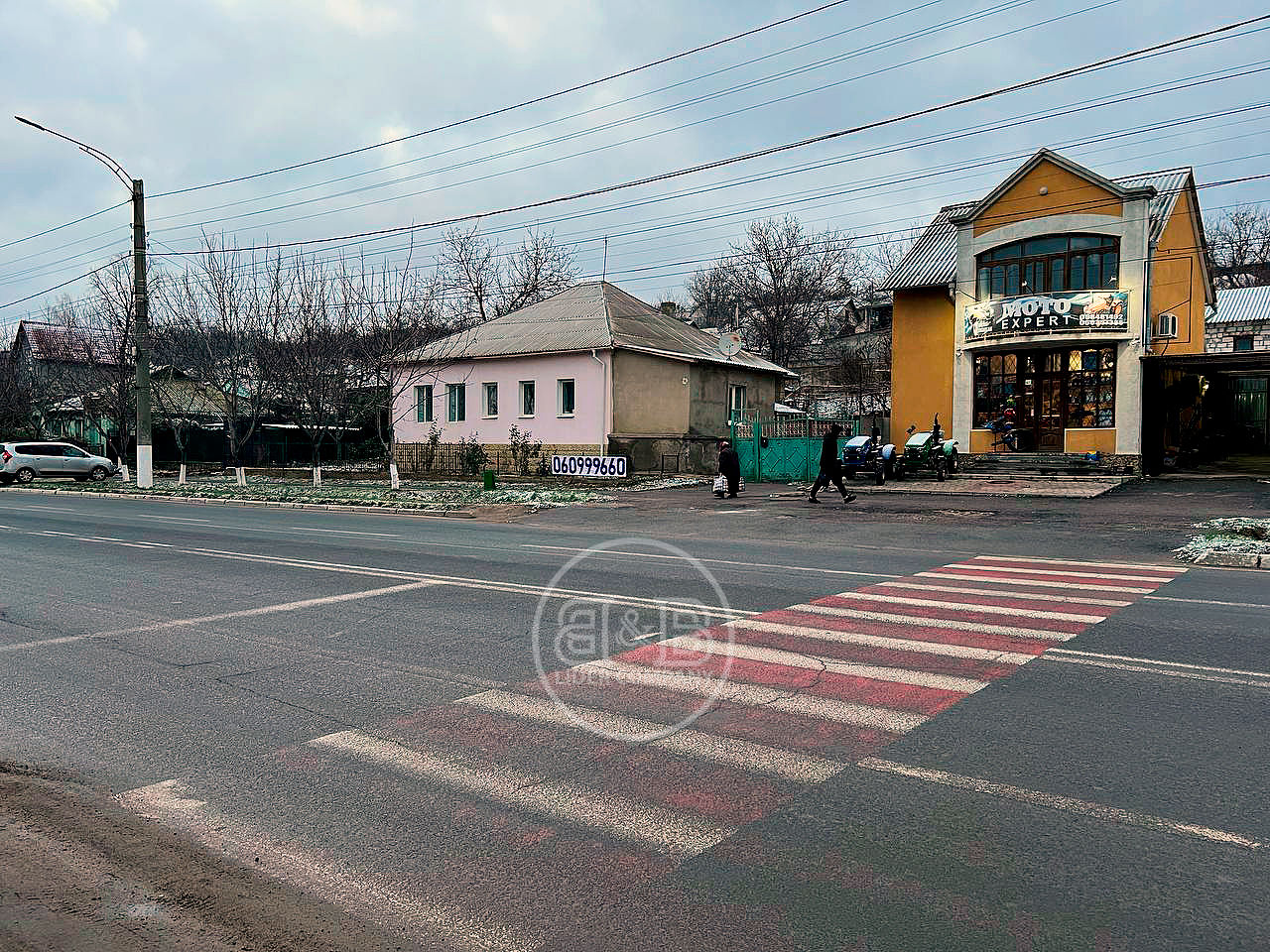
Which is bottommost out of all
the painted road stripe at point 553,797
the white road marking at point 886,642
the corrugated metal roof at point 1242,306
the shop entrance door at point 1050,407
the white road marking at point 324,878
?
the white road marking at point 324,878

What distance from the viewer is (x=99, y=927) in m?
3.34

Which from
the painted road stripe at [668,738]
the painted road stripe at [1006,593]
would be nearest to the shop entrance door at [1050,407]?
the painted road stripe at [1006,593]

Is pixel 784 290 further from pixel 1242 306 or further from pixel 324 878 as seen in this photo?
pixel 324 878

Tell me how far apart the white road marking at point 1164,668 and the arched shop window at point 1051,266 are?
23.8 metres

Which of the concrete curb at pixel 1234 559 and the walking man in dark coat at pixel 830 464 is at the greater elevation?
the walking man in dark coat at pixel 830 464

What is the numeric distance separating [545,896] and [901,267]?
1205 inches

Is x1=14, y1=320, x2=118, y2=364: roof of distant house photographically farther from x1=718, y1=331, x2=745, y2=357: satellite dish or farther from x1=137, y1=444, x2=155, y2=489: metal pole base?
x1=718, y1=331, x2=745, y2=357: satellite dish

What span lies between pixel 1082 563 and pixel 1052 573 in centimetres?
126

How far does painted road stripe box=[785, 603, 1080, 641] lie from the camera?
7.67m

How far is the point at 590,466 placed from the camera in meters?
31.4

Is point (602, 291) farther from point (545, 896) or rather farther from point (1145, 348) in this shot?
point (545, 896)

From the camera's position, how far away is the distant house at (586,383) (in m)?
34.2

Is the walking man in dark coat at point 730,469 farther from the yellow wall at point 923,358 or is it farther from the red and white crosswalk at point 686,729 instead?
the red and white crosswalk at point 686,729

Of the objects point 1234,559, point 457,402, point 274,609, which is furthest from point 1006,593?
point 457,402
